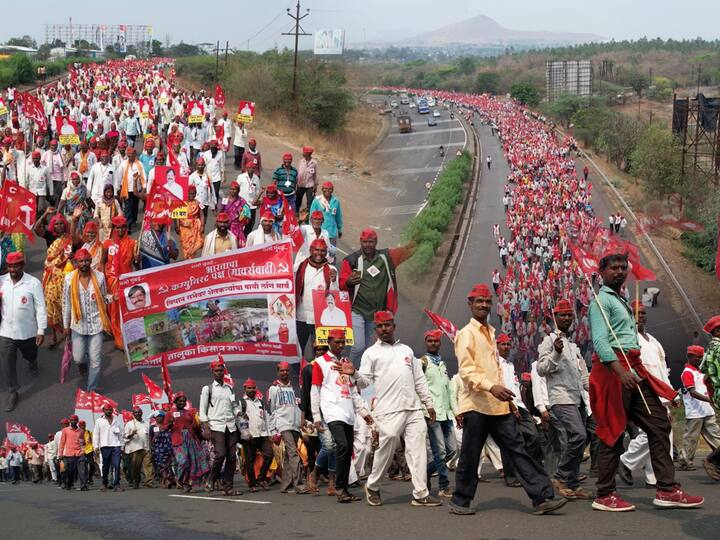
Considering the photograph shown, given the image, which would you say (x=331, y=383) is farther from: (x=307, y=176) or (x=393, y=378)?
(x=307, y=176)

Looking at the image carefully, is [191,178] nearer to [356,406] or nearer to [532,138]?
[356,406]

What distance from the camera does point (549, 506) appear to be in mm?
7836

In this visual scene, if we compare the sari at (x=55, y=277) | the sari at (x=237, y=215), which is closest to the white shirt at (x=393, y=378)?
the sari at (x=55, y=277)

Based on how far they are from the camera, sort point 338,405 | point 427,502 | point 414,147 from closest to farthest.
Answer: point 427,502
point 338,405
point 414,147

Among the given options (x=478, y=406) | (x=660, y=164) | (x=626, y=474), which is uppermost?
(x=478, y=406)

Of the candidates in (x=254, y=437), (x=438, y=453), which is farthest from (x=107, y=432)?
(x=438, y=453)

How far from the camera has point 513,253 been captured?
37.7 m

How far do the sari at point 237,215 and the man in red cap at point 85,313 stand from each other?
10.8 feet

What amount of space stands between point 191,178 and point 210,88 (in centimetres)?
6729

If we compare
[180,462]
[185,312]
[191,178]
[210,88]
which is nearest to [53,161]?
[191,178]

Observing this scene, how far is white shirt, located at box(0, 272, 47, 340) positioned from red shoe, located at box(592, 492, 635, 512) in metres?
7.61

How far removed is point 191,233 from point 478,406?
33.4 ft

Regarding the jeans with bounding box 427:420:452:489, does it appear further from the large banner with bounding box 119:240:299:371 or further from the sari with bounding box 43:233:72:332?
the sari with bounding box 43:233:72:332

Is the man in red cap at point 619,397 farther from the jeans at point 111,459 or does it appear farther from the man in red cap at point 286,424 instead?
the jeans at point 111,459
